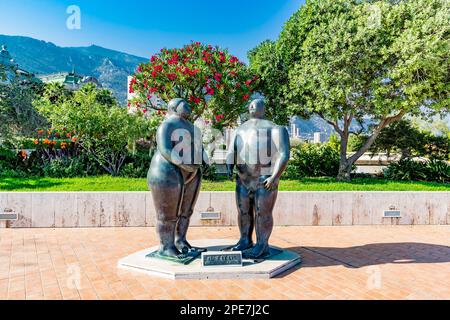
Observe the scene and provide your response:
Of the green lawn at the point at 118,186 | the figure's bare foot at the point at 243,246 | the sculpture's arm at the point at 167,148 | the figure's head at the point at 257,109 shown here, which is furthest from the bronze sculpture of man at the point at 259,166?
the green lawn at the point at 118,186

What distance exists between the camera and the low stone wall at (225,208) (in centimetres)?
738

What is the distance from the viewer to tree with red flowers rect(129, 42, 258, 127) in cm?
987

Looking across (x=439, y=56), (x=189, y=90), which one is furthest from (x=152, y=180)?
(x=439, y=56)

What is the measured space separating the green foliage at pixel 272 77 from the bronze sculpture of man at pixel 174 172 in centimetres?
725

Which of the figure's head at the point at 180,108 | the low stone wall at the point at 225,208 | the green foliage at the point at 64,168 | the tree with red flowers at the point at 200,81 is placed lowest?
the low stone wall at the point at 225,208

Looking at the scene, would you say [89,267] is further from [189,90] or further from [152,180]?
[189,90]

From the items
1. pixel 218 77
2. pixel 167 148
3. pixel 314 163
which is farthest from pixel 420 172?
pixel 167 148

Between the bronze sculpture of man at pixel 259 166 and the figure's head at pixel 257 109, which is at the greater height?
the figure's head at pixel 257 109

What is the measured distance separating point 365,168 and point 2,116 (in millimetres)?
15255

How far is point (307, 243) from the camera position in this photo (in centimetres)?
638

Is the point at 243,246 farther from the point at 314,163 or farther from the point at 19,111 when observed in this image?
the point at 19,111

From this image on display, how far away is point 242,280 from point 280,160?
1651 mm

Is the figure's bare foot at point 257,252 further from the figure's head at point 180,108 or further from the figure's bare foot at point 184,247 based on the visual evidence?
the figure's head at point 180,108
